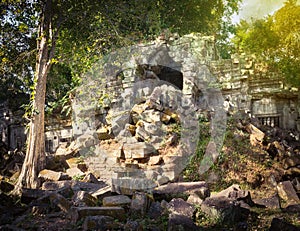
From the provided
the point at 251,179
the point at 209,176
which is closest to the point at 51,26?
the point at 209,176

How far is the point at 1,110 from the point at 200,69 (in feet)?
41.1

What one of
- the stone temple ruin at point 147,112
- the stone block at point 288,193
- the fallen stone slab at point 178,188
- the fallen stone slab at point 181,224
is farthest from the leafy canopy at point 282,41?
the fallen stone slab at point 181,224

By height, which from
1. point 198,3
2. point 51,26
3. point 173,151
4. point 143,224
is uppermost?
point 198,3

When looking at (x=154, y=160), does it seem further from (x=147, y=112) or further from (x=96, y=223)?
(x=96, y=223)

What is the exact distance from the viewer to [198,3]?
16.6 metres

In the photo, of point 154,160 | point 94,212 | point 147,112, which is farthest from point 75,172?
point 94,212

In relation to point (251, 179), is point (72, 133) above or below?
above

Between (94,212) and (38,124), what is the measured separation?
4082 millimetres

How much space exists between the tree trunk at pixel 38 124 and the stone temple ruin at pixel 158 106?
172 centimetres

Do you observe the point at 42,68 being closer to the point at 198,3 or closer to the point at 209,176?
the point at 209,176

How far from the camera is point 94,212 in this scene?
478cm

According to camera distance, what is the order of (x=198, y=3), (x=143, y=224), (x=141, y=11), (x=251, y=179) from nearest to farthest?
(x=143, y=224), (x=251, y=179), (x=141, y=11), (x=198, y=3)

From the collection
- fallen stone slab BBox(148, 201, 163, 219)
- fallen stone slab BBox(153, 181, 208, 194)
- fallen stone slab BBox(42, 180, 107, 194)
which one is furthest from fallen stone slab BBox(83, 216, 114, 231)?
fallen stone slab BBox(42, 180, 107, 194)

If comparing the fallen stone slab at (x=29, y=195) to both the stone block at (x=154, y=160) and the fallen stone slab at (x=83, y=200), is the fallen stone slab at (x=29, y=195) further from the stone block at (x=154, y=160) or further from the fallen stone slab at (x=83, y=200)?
the stone block at (x=154, y=160)
